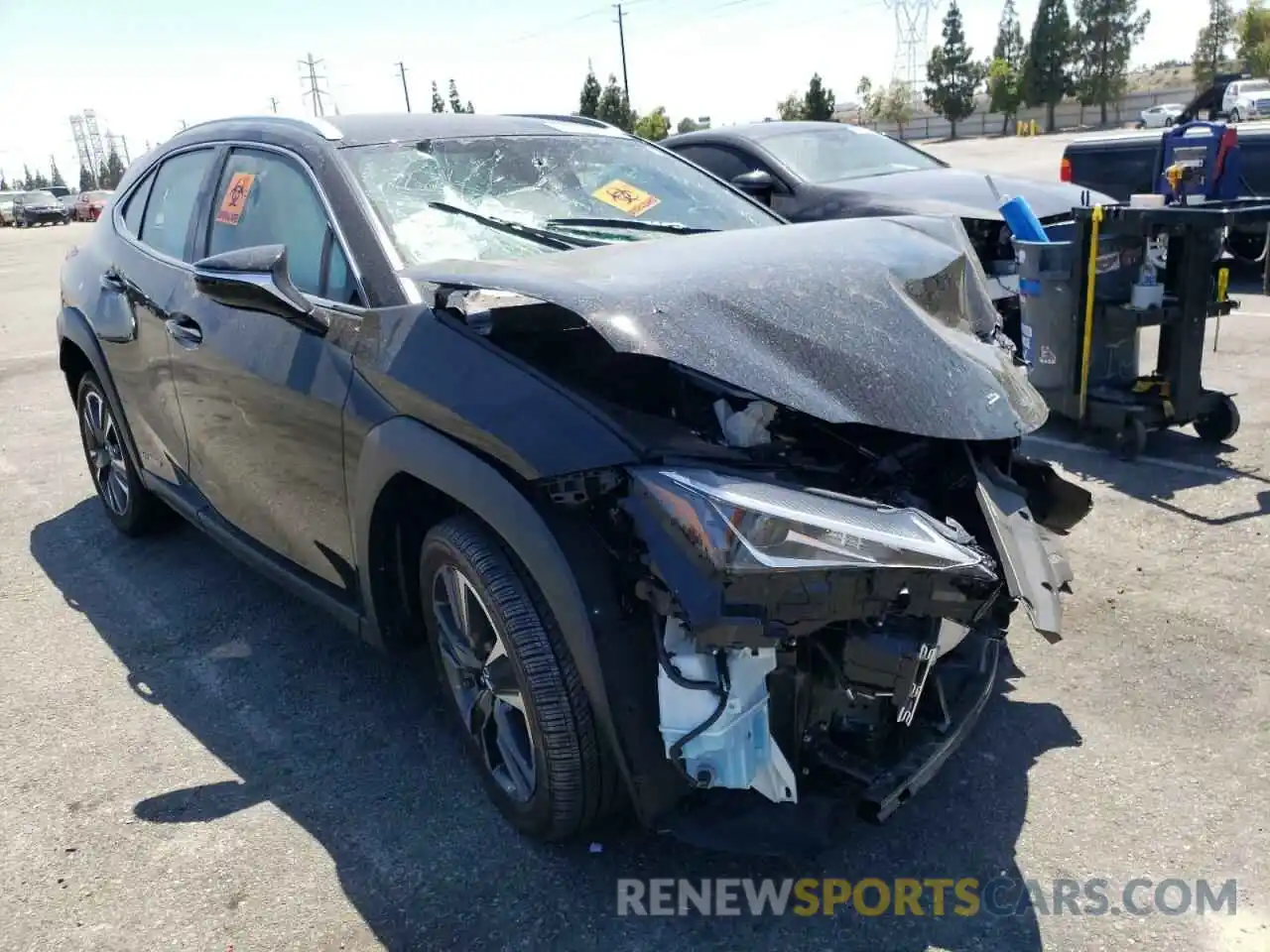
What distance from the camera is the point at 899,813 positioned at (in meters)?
2.80

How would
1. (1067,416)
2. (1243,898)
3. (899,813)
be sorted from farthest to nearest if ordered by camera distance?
(1067,416) < (899,813) < (1243,898)

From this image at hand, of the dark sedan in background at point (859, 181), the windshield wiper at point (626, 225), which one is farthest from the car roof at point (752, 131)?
the windshield wiper at point (626, 225)

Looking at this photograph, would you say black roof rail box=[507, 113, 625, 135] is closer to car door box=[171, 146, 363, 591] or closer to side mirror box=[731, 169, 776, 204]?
car door box=[171, 146, 363, 591]

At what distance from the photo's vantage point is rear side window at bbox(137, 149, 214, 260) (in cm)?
407

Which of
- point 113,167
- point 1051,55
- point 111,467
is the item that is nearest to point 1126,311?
point 111,467

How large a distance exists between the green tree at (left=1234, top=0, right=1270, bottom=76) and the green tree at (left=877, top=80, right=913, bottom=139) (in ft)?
76.4

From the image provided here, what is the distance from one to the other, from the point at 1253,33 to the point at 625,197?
85284 millimetres

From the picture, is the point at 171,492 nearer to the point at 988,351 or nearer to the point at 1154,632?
the point at 988,351

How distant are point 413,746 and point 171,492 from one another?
1779 mm

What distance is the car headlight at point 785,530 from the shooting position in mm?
2088

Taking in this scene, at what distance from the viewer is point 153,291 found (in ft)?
13.4

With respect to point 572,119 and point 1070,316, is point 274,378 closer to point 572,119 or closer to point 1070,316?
point 572,119

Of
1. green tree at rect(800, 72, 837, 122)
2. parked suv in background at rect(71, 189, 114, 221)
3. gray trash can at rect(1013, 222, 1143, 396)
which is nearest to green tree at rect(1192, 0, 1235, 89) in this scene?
green tree at rect(800, 72, 837, 122)

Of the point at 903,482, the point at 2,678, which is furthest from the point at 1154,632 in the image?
the point at 2,678
